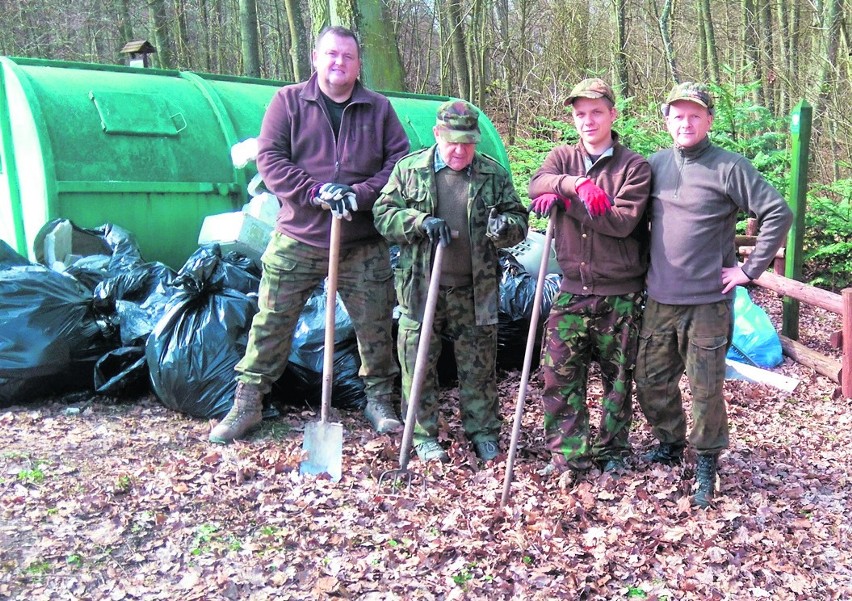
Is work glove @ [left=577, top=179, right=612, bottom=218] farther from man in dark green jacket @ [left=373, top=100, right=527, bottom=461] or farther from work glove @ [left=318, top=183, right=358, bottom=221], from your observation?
work glove @ [left=318, top=183, right=358, bottom=221]

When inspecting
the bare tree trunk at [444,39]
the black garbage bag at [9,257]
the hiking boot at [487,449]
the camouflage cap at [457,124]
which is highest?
the bare tree trunk at [444,39]

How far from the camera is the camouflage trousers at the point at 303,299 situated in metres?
4.04

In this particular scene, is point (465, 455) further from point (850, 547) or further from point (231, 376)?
point (850, 547)

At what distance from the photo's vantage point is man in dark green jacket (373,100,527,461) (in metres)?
3.60

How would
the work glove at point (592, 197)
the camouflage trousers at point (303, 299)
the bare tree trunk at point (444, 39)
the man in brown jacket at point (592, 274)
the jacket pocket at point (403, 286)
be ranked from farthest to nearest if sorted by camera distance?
the bare tree trunk at point (444, 39) → the camouflage trousers at point (303, 299) → the jacket pocket at point (403, 286) → the man in brown jacket at point (592, 274) → the work glove at point (592, 197)

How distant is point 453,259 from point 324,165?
85 centimetres

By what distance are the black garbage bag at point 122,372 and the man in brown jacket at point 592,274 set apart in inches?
92.6

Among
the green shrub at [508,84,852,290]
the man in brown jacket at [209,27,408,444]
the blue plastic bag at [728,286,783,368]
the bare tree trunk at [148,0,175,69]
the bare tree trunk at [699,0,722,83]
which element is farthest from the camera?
the bare tree trunk at [148,0,175,69]

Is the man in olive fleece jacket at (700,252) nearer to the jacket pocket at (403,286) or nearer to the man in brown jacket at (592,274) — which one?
the man in brown jacket at (592,274)

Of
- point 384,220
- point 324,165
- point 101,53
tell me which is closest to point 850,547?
point 384,220

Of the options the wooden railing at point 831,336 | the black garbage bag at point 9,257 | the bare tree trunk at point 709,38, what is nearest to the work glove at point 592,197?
the wooden railing at point 831,336

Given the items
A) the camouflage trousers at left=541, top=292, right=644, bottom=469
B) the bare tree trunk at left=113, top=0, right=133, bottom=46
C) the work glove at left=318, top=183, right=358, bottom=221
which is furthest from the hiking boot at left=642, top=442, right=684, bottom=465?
the bare tree trunk at left=113, top=0, right=133, bottom=46

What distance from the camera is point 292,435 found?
419cm

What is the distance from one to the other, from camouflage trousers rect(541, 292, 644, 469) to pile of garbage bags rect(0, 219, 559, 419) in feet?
4.14
